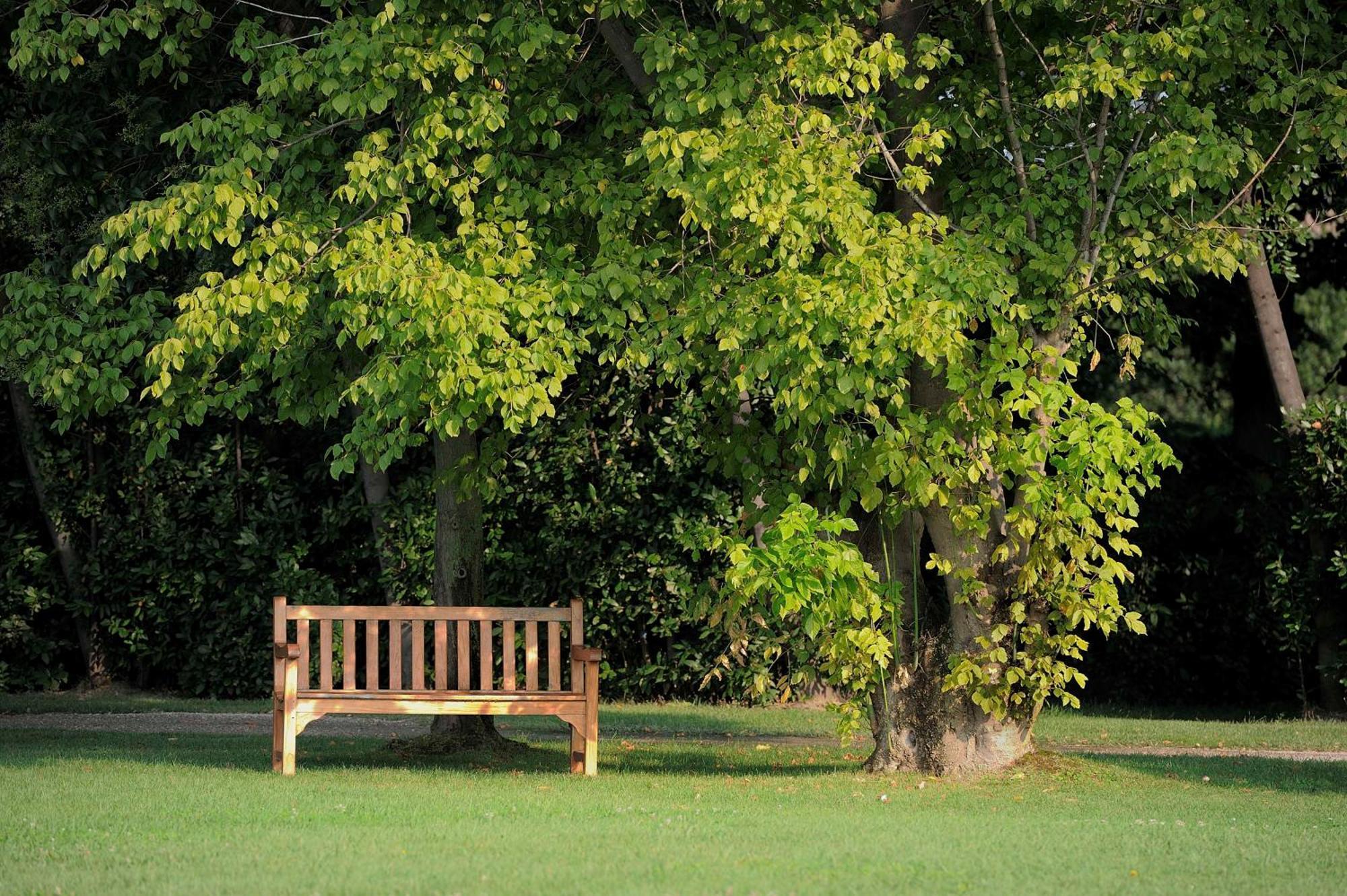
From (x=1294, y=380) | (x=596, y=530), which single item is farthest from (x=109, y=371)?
(x=1294, y=380)

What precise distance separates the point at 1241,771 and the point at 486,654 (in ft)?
14.7

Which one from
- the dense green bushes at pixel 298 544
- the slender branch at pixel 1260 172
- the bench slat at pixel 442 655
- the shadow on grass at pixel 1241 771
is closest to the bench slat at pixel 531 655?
the bench slat at pixel 442 655

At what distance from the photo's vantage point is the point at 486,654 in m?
9.71

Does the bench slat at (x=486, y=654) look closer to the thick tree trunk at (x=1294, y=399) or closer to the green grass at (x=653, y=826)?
the green grass at (x=653, y=826)

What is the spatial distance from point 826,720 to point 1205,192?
17.3 feet

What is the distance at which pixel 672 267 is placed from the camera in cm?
911

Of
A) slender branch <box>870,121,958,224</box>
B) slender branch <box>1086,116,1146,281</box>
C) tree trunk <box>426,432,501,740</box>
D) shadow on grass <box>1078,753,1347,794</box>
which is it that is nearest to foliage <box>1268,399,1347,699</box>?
shadow on grass <box>1078,753,1347,794</box>

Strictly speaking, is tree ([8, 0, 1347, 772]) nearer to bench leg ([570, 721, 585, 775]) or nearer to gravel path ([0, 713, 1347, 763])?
bench leg ([570, 721, 585, 775])

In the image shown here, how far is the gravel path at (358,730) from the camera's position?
1105cm

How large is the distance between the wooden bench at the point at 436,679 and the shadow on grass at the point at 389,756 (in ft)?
1.31

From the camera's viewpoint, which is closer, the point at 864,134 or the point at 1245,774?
the point at 864,134

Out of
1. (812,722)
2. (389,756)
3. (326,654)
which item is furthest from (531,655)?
(812,722)

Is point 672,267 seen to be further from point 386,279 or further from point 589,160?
point 386,279

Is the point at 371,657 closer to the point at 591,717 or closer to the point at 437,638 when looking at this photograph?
the point at 437,638
